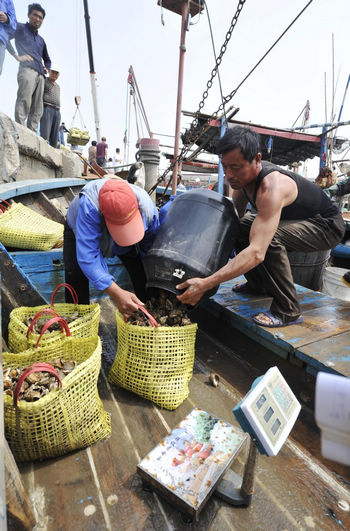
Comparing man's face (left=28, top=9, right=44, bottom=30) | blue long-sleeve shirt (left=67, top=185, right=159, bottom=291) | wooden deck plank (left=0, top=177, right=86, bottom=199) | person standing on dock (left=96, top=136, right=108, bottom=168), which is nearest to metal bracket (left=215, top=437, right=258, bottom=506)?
blue long-sleeve shirt (left=67, top=185, right=159, bottom=291)

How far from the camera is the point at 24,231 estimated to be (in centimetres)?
290

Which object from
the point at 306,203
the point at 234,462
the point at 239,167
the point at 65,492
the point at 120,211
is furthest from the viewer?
the point at 306,203

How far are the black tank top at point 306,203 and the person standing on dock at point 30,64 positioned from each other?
193 inches

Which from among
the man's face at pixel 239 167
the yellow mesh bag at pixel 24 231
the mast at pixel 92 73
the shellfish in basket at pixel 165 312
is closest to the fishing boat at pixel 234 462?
the yellow mesh bag at pixel 24 231

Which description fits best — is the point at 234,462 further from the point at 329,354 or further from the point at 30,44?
the point at 30,44

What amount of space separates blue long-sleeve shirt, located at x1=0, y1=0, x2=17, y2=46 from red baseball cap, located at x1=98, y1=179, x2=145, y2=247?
4.24 meters

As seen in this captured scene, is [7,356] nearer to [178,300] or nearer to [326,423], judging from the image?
[178,300]

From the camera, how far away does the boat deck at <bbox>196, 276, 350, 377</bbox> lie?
6.55 ft

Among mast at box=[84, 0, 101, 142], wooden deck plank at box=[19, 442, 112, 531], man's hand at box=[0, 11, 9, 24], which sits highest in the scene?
mast at box=[84, 0, 101, 142]

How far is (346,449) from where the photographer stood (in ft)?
1.95

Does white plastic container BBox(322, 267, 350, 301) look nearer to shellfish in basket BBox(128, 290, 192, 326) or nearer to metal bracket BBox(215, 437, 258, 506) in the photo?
shellfish in basket BBox(128, 290, 192, 326)

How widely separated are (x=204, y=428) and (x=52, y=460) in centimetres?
80

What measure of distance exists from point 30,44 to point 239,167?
5.23 meters

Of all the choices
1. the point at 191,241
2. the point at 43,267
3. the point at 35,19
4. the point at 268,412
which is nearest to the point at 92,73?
the point at 35,19
